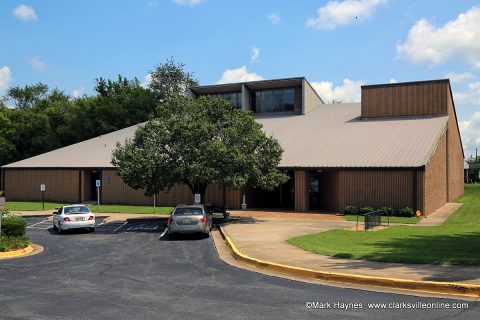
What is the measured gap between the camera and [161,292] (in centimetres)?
1001

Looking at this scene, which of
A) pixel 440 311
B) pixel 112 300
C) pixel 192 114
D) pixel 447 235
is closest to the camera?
pixel 440 311

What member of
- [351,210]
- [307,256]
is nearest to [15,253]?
[307,256]

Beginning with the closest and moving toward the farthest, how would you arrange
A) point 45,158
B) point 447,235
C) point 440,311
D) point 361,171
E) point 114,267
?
1. point 440,311
2. point 114,267
3. point 447,235
4. point 361,171
5. point 45,158

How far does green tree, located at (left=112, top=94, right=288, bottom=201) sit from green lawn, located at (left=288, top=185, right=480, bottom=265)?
6.66m

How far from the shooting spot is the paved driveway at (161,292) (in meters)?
8.15

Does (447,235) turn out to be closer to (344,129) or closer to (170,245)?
(170,245)

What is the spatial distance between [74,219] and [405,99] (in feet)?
94.6

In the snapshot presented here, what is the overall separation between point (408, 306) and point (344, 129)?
1262 inches

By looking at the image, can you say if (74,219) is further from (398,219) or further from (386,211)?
(386,211)

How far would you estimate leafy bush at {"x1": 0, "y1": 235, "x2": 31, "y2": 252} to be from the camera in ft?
54.0

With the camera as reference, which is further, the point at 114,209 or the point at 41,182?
the point at 41,182

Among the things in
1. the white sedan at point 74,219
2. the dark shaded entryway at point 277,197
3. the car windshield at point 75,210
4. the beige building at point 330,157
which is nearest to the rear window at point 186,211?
the white sedan at point 74,219

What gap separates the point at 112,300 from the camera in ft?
30.6

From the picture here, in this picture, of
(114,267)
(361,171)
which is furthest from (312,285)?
(361,171)
